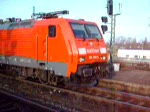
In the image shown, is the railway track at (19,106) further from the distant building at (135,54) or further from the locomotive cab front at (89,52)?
the distant building at (135,54)

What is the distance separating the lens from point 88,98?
37.9 feet

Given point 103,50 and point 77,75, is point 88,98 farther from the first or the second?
point 103,50

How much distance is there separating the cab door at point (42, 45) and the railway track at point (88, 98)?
1.24 metres

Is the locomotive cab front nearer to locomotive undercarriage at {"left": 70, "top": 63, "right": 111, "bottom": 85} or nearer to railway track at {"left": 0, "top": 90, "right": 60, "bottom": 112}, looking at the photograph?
locomotive undercarriage at {"left": 70, "top": 63, "right": 111, "bottom": 85}

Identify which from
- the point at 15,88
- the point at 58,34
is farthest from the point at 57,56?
the point at 15,88

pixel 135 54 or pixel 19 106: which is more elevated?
pixel 135 54

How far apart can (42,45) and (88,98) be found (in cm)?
363

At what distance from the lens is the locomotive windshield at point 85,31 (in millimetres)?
12898

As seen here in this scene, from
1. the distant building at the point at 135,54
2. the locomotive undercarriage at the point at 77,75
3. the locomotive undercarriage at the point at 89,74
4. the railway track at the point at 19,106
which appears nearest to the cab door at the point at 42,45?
the locomotive undercarriage at the point at 77,75

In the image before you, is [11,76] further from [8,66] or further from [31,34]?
[31,34]

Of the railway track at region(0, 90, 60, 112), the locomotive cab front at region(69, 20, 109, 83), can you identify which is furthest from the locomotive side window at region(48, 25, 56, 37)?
the railway track at region(0, 90, 60, 112)

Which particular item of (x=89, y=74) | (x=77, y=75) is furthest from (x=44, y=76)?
(x=89, y=74)

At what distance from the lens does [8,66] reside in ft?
57.6

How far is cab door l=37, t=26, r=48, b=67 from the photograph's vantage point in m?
13.4
